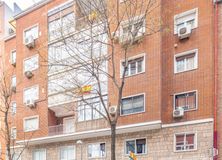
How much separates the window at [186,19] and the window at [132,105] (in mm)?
4209

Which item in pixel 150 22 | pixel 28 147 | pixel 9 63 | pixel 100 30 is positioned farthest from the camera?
pixel 9 63

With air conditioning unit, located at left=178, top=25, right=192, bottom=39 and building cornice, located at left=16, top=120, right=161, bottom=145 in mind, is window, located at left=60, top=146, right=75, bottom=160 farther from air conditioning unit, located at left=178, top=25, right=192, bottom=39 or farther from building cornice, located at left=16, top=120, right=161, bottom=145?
air conditioning unit, located at left=178, top=25, right=192, bottom=39

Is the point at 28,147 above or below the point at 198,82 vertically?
below

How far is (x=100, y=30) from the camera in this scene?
53.3ft

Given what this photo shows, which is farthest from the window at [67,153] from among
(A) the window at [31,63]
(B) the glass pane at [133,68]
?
(B) the glass pane at [133,68]

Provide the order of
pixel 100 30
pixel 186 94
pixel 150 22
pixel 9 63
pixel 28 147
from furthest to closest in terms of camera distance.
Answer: pixel 9 63 < pixel 28 147 < pixel 186 94 < pixel 150 22 < pixel 100 30

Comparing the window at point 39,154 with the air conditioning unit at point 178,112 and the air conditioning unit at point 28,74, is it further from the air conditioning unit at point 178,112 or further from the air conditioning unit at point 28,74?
the air conditioning unit at point 178,112

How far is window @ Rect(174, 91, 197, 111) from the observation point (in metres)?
19.7

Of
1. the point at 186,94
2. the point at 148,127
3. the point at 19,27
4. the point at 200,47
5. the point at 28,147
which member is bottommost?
the point at 28,147

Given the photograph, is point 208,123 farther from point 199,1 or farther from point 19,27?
point 19,27

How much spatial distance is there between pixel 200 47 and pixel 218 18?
1.69m

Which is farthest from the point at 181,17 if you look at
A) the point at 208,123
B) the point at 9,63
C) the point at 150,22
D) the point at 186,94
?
the point at 9,63

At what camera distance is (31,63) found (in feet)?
95.8

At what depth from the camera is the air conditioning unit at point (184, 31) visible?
789 inches
